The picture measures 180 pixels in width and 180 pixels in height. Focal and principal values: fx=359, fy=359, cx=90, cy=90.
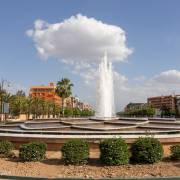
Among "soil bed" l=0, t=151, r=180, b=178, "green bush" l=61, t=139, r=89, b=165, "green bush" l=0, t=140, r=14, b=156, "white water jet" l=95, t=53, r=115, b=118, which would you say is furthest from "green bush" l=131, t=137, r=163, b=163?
"white water jet" l=95, t=53, r=115, b=118

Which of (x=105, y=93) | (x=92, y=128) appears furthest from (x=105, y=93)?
(x=92, y=128)

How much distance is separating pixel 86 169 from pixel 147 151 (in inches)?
100

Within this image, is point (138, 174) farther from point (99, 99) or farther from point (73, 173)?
point (99, 99)

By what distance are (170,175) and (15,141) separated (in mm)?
9500

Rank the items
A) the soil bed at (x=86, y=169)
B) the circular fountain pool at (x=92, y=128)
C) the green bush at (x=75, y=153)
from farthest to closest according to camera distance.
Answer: the circular fountain pool at (x=92, y=128), the green bush at (x=75, y=153), the soil bed at (x=86, y=169)

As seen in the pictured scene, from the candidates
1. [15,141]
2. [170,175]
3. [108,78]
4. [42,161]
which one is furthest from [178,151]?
[108,78]

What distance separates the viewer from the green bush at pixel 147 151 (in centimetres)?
1407

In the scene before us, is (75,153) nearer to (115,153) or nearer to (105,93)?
(115,153)

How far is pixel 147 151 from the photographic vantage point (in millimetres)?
14109

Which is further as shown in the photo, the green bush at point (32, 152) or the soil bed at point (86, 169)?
the green bush at point (32, 152)

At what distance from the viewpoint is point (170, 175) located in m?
12.1

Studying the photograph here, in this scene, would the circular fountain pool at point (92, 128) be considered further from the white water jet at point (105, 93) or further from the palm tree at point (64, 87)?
the palm tree at point (64, 87)

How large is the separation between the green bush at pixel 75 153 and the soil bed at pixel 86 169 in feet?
0.92

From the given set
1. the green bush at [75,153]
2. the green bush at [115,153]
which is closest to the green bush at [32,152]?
the green bush at [75,153]
